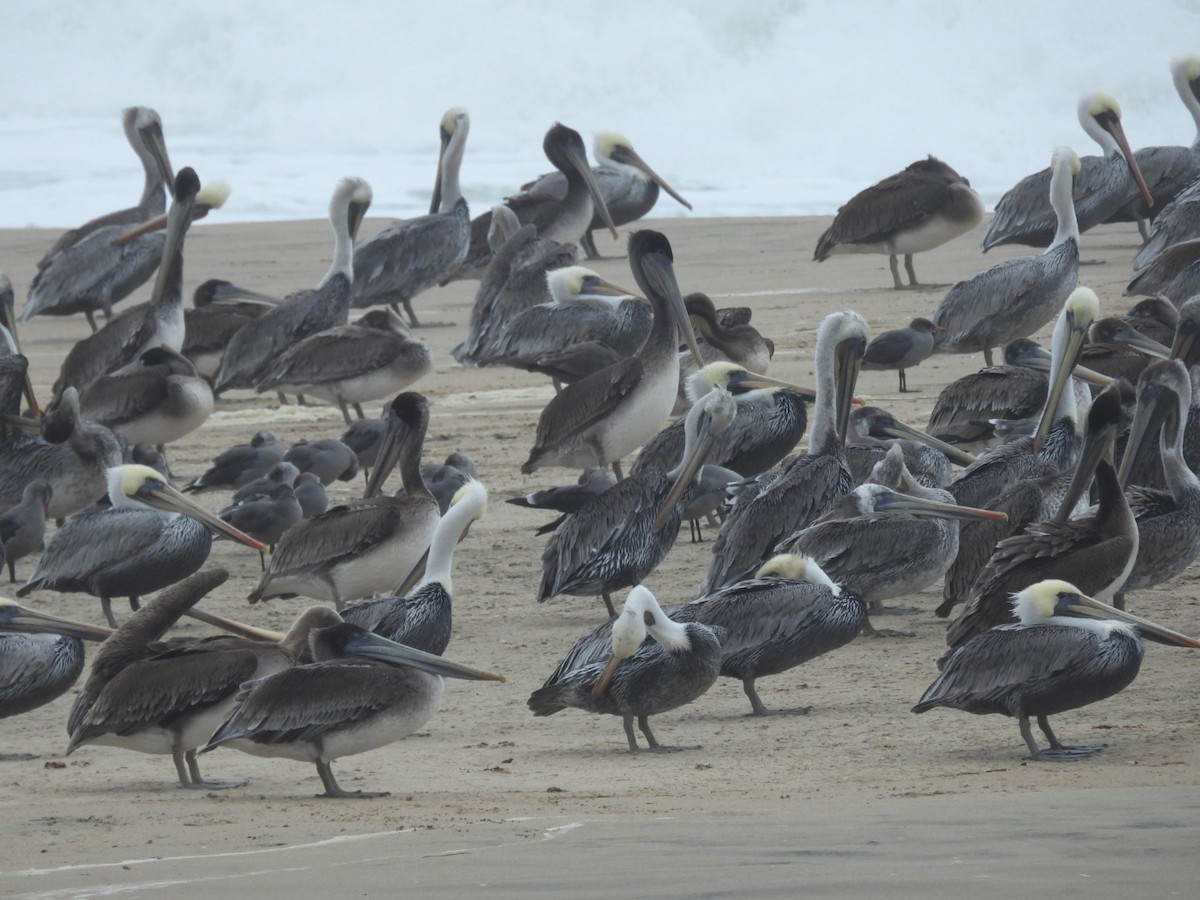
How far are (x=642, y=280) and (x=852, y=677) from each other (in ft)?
13.5

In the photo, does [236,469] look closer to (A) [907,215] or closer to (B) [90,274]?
(B) [90,274]

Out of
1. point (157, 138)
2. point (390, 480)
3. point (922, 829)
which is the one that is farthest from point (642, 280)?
point (157, 138)

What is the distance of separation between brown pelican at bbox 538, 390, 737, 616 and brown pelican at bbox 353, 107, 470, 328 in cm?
652

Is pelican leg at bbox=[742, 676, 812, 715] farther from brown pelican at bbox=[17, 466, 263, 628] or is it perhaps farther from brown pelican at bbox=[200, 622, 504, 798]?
brown pelican at bbox=[17, 466, 263, 628]

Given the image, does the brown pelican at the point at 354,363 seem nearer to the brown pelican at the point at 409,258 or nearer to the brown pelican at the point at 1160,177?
the brown pelican at the point at 409,258

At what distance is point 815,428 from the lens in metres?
8.07

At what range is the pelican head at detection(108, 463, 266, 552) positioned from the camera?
25.9ft

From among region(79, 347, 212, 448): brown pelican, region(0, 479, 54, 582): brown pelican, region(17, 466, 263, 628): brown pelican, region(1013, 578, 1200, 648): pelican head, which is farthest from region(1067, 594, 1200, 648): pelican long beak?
region(79, 347, 212, 448): brown pelican

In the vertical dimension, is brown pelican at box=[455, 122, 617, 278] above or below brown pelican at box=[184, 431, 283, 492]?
above

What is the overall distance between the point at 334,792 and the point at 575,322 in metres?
6.25

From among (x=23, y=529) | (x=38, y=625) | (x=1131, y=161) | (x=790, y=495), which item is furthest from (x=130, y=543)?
(x=1131, y=161)

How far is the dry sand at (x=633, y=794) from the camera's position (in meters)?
3.67

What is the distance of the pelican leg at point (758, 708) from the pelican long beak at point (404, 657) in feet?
3.11

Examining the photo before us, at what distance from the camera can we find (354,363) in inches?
428
